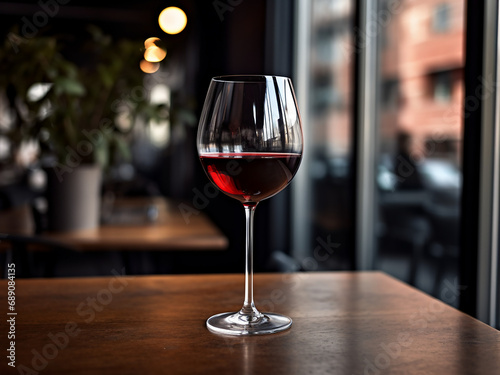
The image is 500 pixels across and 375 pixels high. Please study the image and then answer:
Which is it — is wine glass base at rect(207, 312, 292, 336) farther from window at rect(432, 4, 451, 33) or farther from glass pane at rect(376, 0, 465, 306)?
window at rect(432, 4, 451, 33)

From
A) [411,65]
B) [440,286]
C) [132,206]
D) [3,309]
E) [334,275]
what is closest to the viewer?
[3,309]

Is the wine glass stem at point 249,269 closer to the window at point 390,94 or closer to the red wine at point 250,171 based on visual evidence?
the red wine at point 250,171

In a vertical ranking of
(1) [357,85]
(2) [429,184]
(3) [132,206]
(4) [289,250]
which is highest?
(1) [357,85]

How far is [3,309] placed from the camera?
0.75m

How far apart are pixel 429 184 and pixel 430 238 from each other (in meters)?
0.18

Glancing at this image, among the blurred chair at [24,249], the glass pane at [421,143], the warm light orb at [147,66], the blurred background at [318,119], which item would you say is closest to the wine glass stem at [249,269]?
the blurred background at [318,119]

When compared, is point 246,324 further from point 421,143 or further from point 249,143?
point 421,143

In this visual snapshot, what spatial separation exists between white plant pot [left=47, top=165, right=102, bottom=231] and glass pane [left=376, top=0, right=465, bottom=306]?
47.8 inches

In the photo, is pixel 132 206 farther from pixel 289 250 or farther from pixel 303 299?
pixel 303 299

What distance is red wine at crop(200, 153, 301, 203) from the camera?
26.5 inches

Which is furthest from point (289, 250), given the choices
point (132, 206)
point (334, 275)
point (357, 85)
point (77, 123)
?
point (334, 275)

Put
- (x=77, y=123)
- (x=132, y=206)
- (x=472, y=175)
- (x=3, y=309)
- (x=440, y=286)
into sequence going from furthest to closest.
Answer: (x=132, y=206), (x=77, y=123), (x=440, y=286), (x=472, y=175), (x=3, y=309)

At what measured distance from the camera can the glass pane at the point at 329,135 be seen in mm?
2846

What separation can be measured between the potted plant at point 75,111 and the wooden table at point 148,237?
147 millimetres
